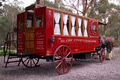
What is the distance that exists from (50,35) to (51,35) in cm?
5

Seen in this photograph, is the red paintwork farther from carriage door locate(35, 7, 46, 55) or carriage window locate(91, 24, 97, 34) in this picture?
carriage window locate(91, 24, 97, 34)

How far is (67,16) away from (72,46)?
1423mm

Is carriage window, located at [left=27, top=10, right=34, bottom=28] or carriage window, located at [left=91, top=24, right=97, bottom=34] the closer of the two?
carriage window, located at [left=27, top=10, right=34, bottom=28]

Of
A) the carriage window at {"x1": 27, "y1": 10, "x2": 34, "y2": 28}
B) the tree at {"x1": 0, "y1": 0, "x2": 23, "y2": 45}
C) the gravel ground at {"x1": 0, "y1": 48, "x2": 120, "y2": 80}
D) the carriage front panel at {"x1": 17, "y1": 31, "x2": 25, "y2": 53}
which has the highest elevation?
the tree at {"x1": 0, "y1": 0, "x2": 23, "y2": 45}

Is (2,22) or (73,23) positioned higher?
(2,22)

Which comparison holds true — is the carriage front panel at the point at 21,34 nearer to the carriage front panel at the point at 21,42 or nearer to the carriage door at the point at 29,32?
the carriage front panel at the point at 21,42

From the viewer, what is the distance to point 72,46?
22.4ft

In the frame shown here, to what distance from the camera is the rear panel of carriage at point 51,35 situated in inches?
225

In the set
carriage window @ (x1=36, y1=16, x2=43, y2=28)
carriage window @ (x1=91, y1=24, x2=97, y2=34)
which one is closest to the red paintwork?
carriage window @ (x1=36, y1=16, x2=43, y2=28)

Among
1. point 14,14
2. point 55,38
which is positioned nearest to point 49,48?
point 55,38

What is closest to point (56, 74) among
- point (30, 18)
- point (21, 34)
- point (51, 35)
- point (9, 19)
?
point (51, 35)

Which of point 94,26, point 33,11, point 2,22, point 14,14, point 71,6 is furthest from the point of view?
point 14,14

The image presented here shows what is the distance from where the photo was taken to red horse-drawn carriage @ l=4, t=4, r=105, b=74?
5.71 meters

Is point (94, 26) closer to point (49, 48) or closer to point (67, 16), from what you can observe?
point (67, 16)
